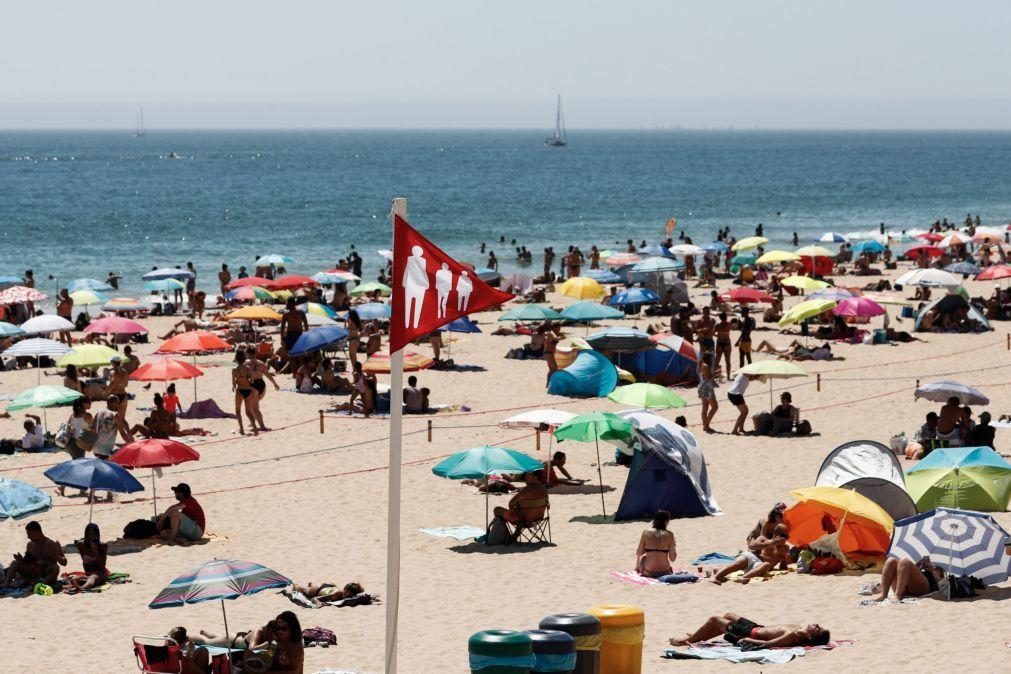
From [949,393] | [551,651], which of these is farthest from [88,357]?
[551,651]

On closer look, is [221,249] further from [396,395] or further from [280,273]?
[396,395]

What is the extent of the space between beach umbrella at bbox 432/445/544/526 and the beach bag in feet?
12.1

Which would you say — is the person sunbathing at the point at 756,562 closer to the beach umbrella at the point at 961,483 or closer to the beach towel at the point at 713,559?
the beach towel at the point at 713,559

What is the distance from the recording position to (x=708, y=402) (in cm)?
2136

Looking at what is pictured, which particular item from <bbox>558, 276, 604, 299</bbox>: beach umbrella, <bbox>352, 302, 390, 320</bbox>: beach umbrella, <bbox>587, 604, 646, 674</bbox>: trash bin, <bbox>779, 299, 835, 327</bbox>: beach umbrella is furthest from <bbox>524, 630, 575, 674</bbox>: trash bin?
<bbox>558, 276, 604, 299</bbox>: beach umbrella

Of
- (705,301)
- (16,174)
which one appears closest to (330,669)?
(705,301)

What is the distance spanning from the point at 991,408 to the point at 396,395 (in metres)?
16.5

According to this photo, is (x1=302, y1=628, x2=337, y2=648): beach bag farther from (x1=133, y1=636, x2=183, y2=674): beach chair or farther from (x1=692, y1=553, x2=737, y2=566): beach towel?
(x1=692, y1=553, x2=737, y2=566): beach towel

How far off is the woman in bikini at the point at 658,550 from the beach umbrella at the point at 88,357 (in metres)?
12.4

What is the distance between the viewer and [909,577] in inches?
502

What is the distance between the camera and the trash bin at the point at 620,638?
10539mm

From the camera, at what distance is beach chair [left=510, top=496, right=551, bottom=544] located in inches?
622

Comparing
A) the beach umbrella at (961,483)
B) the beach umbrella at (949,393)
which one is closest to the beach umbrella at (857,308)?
the beach umbrella at (949,393)

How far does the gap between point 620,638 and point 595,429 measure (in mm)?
6191
